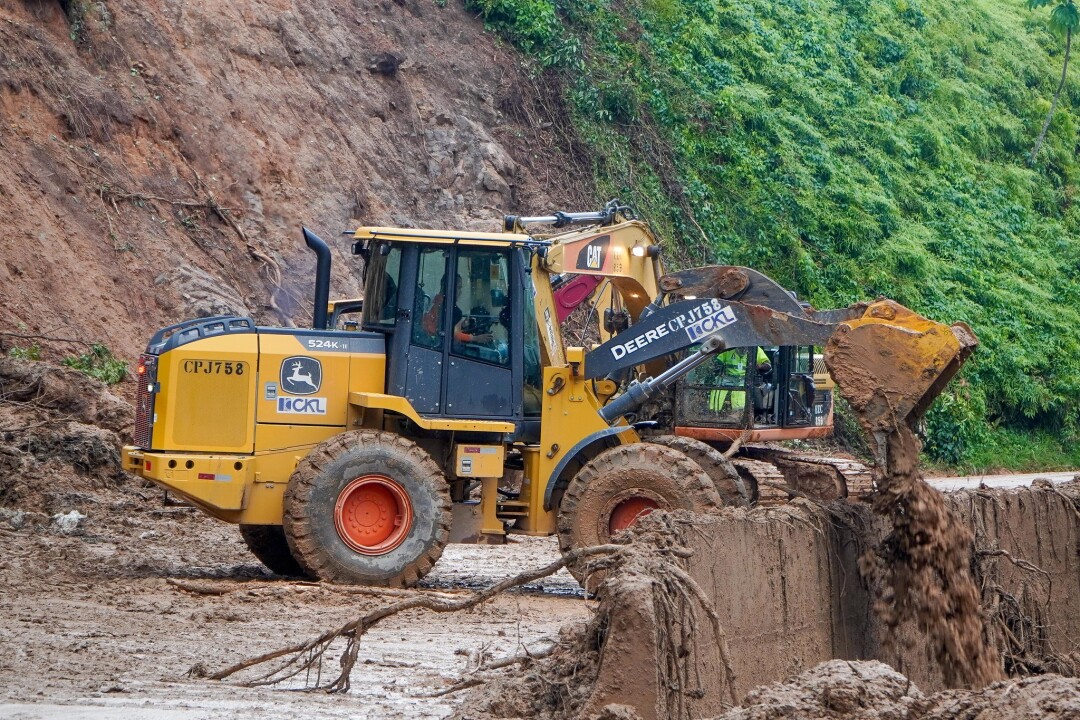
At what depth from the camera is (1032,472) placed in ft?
82.8

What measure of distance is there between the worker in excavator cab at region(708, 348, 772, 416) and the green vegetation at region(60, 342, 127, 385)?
6.82 m

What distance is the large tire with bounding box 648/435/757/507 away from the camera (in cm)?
1104

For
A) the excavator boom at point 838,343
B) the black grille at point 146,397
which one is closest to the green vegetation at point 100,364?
the black grille at point 146,397

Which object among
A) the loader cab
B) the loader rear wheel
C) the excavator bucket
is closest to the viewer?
the excavator bucket

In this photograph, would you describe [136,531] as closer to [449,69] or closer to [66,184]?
[66,184]

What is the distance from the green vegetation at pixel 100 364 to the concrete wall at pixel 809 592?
30.9 ft

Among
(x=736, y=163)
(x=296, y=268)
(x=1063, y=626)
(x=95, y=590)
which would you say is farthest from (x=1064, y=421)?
(x=95, y=590)

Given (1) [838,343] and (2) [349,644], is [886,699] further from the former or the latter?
(1) [838,343]

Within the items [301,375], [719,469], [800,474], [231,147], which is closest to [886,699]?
[719,469]

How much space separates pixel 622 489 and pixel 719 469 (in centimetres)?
89

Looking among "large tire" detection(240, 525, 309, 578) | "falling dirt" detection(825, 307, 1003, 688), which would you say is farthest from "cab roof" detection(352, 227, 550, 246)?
"falling dirt" detection(825, 307, 1003, 688)

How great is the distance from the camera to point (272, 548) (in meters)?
11.9

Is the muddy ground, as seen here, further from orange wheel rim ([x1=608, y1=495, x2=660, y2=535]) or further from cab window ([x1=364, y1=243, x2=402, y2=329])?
cab window ([x1=364, y1=243, x2=402, y2=329])

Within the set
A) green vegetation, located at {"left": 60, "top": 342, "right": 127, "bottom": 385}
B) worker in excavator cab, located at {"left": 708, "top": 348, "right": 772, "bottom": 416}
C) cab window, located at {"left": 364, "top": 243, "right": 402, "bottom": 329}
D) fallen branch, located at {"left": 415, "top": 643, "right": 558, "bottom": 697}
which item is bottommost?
fallen branch, located at {"left": 415, "top": 643, "right": 558, "bottom": 697}
